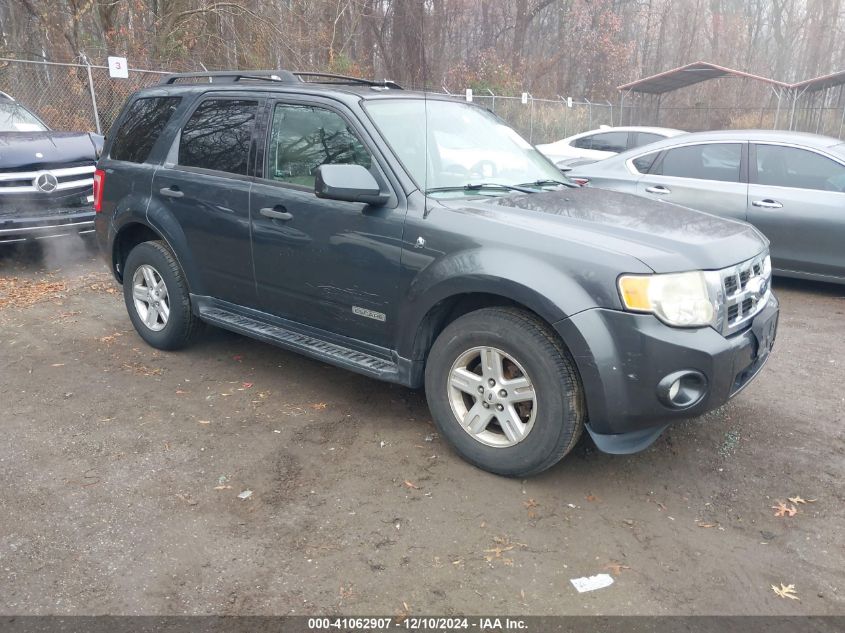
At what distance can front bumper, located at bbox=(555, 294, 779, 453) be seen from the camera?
301 centimetres

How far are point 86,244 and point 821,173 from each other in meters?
8.47

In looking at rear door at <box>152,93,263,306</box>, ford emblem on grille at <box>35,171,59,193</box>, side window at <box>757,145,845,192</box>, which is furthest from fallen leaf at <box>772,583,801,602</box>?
ford emblem on grille at <box>35,171,59,193</box>

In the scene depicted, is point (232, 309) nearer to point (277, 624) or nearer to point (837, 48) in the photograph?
point (277, 624)

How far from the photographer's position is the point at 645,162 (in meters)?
7.55

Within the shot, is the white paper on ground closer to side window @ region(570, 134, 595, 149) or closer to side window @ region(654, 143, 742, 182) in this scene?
side window @ region(654, 143, 742, 182)

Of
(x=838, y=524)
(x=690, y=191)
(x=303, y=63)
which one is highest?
(x=303, y=63)

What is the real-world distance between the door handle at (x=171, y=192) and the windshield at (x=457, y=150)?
5.14 ft

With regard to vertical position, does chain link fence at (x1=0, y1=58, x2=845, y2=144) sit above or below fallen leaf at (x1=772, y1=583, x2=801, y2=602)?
above

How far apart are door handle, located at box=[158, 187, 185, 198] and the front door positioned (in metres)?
0.75

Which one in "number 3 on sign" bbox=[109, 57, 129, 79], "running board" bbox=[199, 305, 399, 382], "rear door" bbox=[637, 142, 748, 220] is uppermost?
"number 3 on sign" bbox=[109, 57, 129, 79]

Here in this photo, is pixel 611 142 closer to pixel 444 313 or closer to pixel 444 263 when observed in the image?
pixel 444 313

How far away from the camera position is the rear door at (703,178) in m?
6.91

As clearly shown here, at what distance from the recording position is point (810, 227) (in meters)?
6.54

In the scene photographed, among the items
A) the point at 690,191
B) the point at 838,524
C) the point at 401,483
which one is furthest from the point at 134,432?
the point at 690,191
